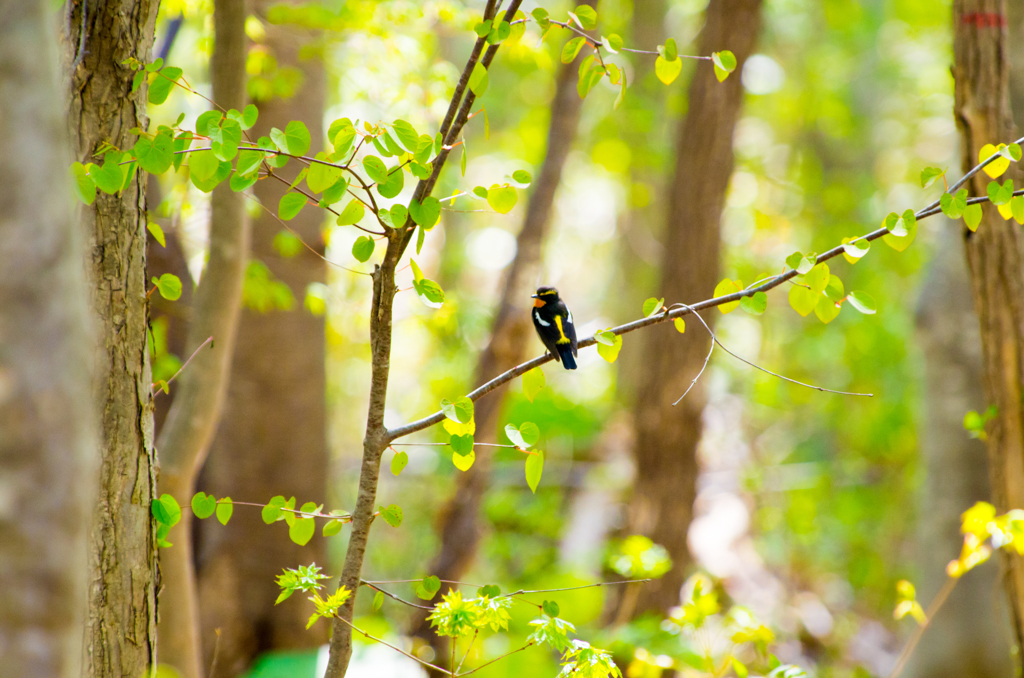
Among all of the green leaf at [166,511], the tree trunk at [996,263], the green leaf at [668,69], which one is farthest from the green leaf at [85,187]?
the tree trunk at [996,263]

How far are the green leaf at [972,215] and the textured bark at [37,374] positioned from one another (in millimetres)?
1532

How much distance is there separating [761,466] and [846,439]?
1.77m

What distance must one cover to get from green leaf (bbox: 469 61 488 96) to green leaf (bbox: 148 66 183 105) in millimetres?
616

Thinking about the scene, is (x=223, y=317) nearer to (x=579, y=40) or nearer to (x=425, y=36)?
(x=579, y=40)

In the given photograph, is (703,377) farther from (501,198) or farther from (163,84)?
(163,84)

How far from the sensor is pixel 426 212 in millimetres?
1169

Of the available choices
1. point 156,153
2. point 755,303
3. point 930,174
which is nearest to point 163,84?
point 156,153

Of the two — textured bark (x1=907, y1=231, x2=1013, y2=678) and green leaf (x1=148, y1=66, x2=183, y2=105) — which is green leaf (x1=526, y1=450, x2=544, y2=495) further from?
textured bark (x1=907, y1=231, x2=1013, y2=678)

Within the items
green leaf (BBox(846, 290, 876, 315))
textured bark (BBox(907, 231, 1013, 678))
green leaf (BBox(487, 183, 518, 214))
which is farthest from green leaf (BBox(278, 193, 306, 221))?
textured bark (BBox(907, 231, 1013, 678))

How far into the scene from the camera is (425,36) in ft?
12.2

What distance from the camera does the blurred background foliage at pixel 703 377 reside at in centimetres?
336

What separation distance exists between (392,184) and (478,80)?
238 millimetres

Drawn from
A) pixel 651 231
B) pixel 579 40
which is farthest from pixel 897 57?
pixel 579 40

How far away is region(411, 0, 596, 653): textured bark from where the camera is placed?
14.4ft
